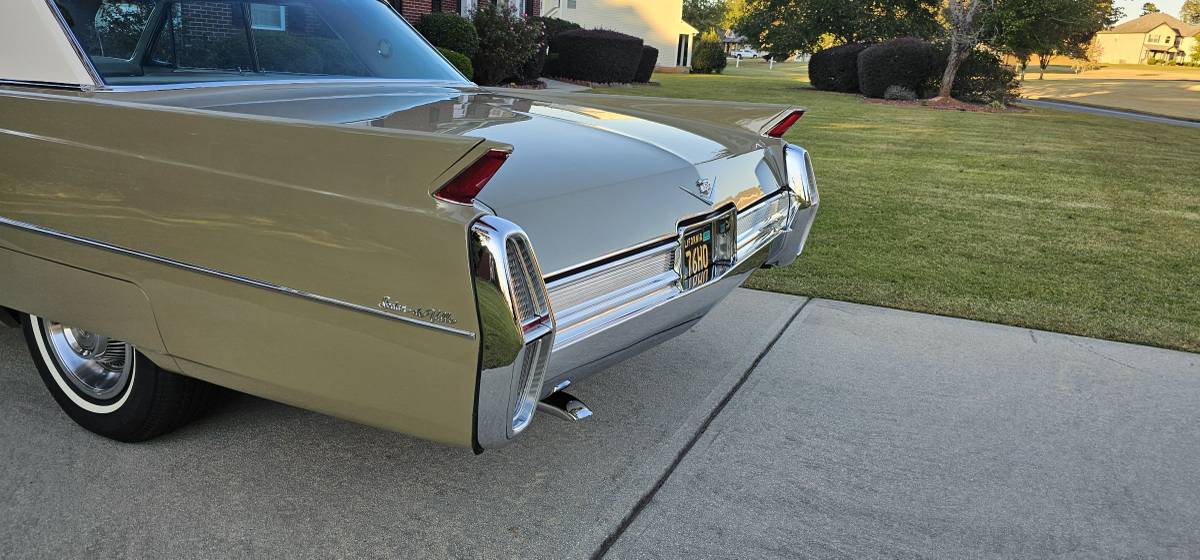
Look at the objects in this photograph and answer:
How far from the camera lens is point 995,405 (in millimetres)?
3693

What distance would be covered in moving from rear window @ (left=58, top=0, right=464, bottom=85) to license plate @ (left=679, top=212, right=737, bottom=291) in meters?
1.75

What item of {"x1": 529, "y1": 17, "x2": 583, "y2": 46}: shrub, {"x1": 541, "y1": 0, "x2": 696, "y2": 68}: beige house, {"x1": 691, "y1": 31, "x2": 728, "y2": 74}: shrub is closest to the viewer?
{"x1": 529, "y1": 17, "x2": 583, "y2": 46}: shrub

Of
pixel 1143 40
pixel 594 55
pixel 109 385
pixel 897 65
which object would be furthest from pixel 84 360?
pixel 1143 40

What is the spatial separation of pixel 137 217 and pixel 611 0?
41934mm

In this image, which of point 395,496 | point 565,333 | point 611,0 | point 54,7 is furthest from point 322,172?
point 611,0

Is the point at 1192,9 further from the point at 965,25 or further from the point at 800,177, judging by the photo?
the point at 800,177

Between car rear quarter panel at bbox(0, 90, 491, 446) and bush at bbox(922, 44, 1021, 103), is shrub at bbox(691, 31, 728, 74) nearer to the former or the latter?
bush at bbox(922, 44, 1021, 103)

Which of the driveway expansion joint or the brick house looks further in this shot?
the brick house

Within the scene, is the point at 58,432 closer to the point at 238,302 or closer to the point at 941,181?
the point at 238,302

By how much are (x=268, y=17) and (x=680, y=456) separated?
2.40 metres

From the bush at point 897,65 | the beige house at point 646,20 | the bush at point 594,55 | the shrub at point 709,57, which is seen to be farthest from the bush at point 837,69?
the beige house at point 646,20

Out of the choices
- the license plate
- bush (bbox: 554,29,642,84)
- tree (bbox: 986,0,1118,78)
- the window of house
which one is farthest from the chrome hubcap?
bush (bbox: 554,29,642,84)

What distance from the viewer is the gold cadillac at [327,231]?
7.06ft

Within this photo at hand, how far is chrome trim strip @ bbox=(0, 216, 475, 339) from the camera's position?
7.05 feet
